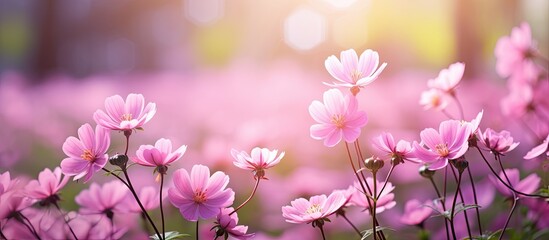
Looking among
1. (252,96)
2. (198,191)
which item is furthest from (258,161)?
(252,96)

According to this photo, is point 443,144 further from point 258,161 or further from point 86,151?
point 86,151

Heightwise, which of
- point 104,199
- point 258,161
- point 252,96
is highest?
point 258,161

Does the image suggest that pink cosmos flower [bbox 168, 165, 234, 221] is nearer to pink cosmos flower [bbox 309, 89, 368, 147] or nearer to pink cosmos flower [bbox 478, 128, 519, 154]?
pink cosmos flower [bbox 309, 89, 368, 147]

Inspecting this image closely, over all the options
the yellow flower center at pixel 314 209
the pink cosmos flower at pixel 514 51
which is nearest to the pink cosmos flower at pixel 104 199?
the yellow flower center at pixel 314 209

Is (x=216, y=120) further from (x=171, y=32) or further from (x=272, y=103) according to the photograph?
(x=171, y=32)

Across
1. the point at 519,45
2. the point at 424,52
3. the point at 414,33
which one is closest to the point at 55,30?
the point at 519,45

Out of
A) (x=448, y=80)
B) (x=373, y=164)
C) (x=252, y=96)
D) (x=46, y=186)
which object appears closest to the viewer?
(x=373, y=164)

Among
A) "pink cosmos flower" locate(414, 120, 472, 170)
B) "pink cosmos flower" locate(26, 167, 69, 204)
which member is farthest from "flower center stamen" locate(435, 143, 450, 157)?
"pink cosmos flower" locate(26, 167, 69, 204)
